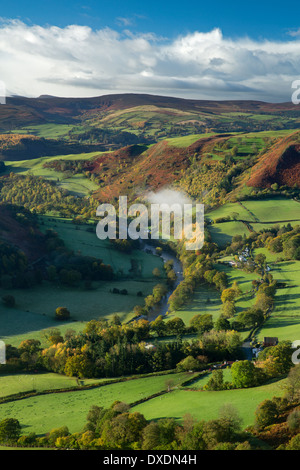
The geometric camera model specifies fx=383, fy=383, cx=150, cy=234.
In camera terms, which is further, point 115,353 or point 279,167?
point 279,167

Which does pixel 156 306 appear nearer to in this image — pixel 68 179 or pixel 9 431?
pixel 9 431

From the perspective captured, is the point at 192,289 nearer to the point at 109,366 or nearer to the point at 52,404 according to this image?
the point at 109,366

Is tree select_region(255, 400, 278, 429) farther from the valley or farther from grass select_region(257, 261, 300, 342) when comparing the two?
grass select_region(257, 261, 300, 342)

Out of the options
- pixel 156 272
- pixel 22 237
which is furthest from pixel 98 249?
pixel 156 272

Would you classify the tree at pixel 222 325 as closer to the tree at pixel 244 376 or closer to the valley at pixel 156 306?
the valley at pixel 156 306

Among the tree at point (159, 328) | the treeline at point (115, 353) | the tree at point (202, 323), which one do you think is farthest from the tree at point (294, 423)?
the tree at point (159, 328)
